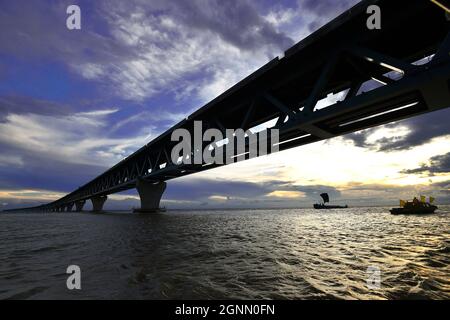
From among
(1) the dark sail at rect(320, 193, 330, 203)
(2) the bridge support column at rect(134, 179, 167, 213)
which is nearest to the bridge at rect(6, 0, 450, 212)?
(2) the bridge support column at rect(134, 179, 167, 213)

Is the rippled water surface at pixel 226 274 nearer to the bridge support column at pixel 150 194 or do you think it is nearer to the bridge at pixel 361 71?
the bridge at pixel 361 71

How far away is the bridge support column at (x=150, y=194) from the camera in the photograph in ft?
165

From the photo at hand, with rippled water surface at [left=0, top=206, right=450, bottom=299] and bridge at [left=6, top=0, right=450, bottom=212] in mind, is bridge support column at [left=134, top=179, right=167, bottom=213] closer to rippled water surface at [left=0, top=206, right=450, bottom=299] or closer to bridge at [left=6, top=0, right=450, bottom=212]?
bridge at [left=6, top=0, right=450, bottom=212]

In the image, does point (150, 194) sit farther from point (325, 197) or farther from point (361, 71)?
point (325, 197)

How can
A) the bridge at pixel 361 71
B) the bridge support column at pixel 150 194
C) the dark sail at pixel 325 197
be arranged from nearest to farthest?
the bridge at pixel 361 71 → the bridge support column at pixel 150 194 → the dark sail at pixel 325 197

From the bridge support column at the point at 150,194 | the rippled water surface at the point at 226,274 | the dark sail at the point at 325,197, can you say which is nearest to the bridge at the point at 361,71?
the rippled water surface at the point at 226,274

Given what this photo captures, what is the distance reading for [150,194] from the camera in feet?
171

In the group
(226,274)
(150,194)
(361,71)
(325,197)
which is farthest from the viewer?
(325,197)

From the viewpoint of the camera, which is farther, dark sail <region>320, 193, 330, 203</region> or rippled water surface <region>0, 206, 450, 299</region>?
dark sail <region>320, 193, 330, 203</region>

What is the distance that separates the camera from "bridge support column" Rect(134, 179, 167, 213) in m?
50.2

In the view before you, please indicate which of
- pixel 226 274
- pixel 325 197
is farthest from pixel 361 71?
pixel 325 197
